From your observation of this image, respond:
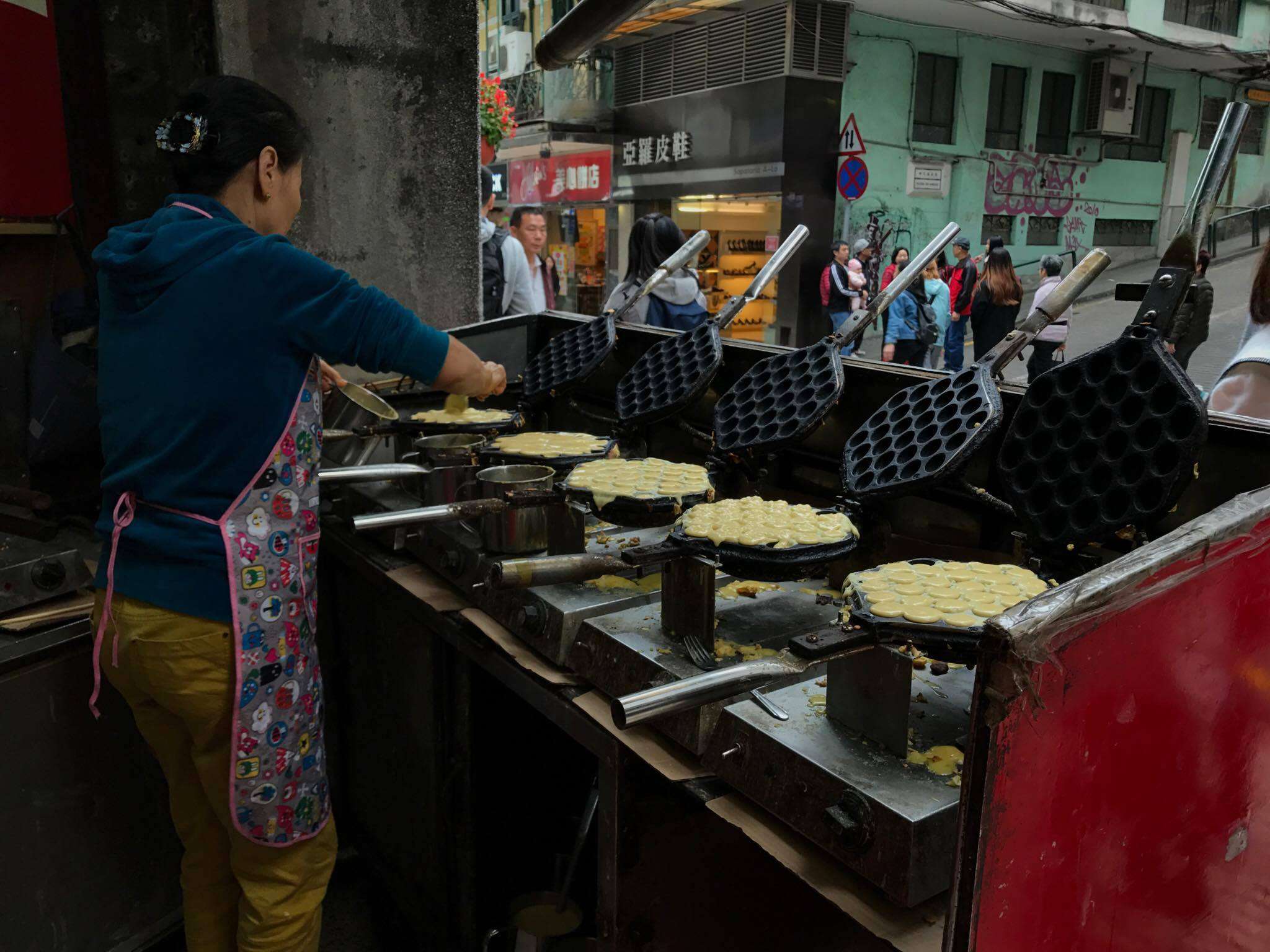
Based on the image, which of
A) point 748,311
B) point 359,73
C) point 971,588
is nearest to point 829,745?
point 971,588

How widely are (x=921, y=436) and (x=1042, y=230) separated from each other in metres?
14.0

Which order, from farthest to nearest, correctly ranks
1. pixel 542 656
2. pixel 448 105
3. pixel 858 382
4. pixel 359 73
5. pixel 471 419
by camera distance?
pixel 448 105 → pixel 359 73 → pixel 471 419 → pixel 858 382 → pixel 542 656

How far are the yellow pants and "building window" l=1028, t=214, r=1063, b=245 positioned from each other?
1430cm

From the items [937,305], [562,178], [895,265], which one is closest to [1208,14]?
[895,265]

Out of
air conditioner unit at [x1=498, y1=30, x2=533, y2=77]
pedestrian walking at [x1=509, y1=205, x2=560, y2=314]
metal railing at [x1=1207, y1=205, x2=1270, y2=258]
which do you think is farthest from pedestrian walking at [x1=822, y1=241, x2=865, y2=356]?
metal railing at [x1=1207, y1=205, x2=1270, y2=258]

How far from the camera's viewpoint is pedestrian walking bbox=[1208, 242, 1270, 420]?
189 centimetres

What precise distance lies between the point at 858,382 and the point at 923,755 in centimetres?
100

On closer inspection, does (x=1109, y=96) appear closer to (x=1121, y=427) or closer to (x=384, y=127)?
(x=384, y=127)

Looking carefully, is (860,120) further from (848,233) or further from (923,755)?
(923,755)

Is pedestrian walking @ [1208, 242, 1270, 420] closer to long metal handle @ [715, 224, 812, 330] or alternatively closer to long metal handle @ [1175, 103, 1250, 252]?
long metal handle @ [1175, 103, 1250, 252]

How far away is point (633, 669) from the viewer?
4.68 feet

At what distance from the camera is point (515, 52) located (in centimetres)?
1477

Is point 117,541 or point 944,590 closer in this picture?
point 944,590

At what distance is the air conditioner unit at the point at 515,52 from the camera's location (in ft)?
47.8
